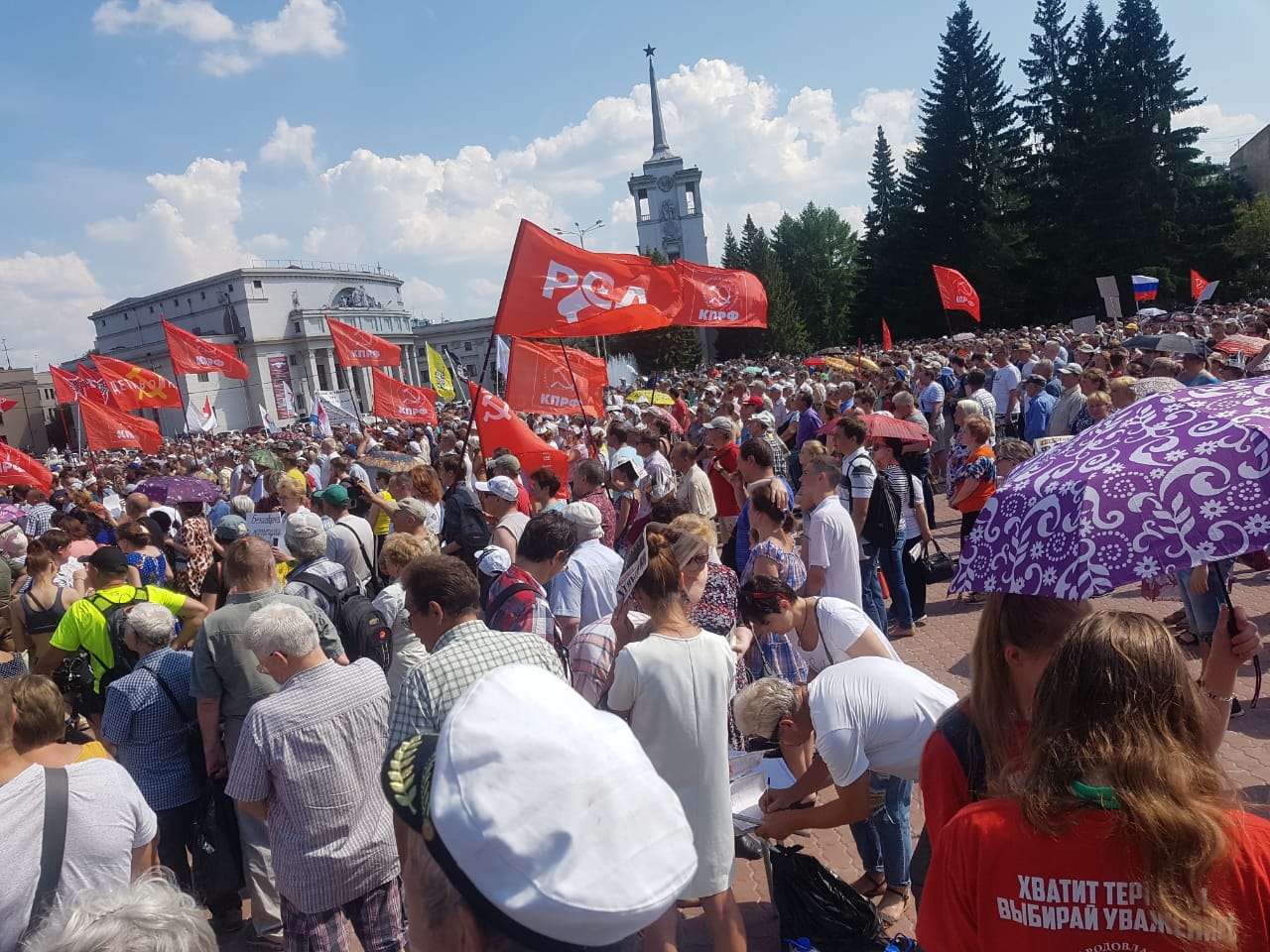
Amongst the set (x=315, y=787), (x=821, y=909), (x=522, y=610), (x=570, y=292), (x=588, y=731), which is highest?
(x=570, y=292)

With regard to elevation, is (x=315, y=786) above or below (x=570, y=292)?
below

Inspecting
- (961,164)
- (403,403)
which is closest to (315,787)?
(403,403)

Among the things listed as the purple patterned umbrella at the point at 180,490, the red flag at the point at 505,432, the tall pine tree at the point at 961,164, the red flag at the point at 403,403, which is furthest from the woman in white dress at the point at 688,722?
the tall pine tree at the point at 961,164

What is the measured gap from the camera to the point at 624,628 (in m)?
4.25

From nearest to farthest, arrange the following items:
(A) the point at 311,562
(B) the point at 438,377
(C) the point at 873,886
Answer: (C) the point at 873,886, (A) the point at 311,562, (B) the point at 438,377

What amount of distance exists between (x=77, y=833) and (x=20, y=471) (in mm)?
11257

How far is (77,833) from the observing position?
2705 mm

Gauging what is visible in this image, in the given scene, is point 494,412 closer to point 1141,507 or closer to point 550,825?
point 1141,507

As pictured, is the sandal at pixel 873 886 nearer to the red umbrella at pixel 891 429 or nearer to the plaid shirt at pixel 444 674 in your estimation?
the plaid shirt at pixel 444 674

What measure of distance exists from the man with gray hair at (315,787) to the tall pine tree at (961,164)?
5090 cm

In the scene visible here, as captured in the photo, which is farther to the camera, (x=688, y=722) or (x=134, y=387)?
(x=134, y=387)

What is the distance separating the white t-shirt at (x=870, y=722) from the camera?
10.0 feet

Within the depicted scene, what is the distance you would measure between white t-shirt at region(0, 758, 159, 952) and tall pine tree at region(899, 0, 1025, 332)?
5152 centimetres

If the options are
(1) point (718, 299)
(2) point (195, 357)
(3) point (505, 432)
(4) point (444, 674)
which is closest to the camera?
(4) point (444, 674)
